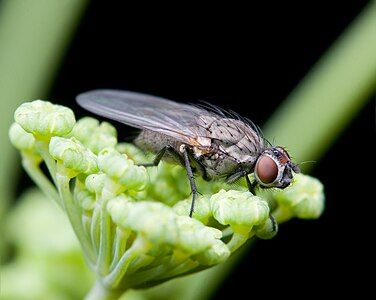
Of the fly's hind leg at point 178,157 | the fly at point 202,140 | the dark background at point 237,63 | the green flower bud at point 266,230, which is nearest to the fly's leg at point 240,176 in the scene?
the fly at point 202,140

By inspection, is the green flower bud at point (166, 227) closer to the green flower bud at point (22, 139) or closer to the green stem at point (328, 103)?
the green flower bud at point (22, 139)

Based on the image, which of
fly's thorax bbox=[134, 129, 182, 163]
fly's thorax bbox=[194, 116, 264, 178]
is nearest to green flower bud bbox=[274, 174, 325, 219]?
fly's thorax bbox=[194, 116, 264, 178]

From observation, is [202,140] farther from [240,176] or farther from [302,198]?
[302,198]

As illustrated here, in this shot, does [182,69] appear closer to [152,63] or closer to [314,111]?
[152,63]

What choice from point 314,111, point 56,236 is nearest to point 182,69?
point 314,111

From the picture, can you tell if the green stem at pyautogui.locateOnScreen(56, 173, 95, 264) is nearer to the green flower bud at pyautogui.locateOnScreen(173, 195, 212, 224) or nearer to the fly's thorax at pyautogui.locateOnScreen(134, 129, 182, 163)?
the green flower bud at pyautogui.locateOnScreen(173, 195, 212, 224)

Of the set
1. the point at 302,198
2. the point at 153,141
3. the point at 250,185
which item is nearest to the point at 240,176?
the point at 250,185
